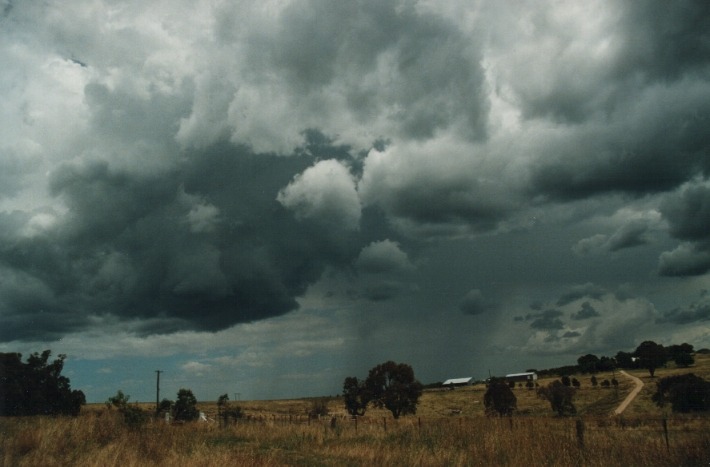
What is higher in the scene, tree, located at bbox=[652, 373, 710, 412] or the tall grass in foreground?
the tall grass in foreground

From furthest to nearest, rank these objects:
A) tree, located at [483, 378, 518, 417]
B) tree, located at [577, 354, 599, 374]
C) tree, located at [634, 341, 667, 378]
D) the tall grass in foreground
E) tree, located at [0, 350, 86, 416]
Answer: tree, located at [577, 354, 599, 374] < tree, located at [634, 341, 667, 378] < tree, located at [483, 378, 518, 417] < tree, located at [0, 350, 86, 416] < the tall grass in foreground

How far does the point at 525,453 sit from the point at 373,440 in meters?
8.03

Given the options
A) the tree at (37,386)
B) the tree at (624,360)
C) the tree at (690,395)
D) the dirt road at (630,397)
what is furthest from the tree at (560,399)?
the tree at (624,360)

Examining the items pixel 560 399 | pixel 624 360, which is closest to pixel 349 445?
pixel 560 399

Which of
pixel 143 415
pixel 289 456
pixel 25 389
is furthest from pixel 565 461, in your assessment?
pixel 25 389

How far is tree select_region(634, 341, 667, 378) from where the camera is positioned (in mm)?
107188

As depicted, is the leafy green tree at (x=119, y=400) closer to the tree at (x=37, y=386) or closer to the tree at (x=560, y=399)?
the tree at (x=37, y=386)

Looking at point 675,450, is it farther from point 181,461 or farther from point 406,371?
point 406,371

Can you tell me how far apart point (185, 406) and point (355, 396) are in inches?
1091

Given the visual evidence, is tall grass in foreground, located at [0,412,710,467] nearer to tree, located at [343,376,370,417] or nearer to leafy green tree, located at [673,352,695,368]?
Answer: tree, located at [343,376,370,417]

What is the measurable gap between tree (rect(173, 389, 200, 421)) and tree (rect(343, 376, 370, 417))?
24.8 metres

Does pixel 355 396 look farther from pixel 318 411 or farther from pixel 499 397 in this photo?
pixel 499 397

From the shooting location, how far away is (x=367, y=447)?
17953mm

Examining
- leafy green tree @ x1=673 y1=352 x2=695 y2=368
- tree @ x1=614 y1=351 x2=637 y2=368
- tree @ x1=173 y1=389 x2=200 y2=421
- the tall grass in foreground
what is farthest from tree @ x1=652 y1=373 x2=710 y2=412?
tree @ x1=614 y1=351 x2=637 y2=368
